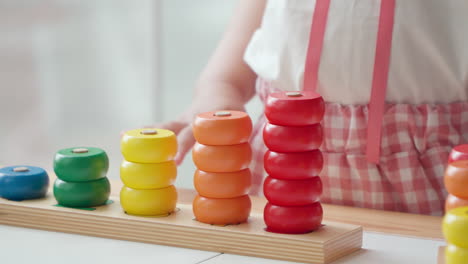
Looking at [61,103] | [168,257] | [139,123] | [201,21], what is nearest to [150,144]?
[168,257]

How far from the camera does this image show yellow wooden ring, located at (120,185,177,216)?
0.72 m

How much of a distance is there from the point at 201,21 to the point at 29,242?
151 cm

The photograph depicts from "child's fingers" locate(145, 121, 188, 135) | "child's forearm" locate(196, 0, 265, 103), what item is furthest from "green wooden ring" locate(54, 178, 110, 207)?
"child's forearm" locate(196, 0, 265, 103)

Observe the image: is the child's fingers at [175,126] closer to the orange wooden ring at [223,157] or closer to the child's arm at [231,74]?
the child's arm at [231,74]

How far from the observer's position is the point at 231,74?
1077mm

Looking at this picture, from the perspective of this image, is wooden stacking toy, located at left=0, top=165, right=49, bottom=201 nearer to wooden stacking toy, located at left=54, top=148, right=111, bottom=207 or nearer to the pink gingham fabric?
wooden stacking toy, located at left=54, top=148, right=111, bottom=207

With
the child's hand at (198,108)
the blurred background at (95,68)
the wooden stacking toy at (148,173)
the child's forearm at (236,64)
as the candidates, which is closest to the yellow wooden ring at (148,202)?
the wooden stacking toy at (148,173)

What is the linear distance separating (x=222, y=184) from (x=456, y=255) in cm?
23

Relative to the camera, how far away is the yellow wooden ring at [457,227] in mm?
506

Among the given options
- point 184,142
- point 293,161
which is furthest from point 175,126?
point 293,161

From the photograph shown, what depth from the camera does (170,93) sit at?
2.25 m

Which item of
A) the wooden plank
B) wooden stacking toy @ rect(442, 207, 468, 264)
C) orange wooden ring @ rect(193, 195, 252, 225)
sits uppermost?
wooden stacking toy @ rect(442, 207, 468, 264)

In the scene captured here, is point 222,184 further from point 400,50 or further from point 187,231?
point 400,50

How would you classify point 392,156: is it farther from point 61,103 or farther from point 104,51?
point 61,103
